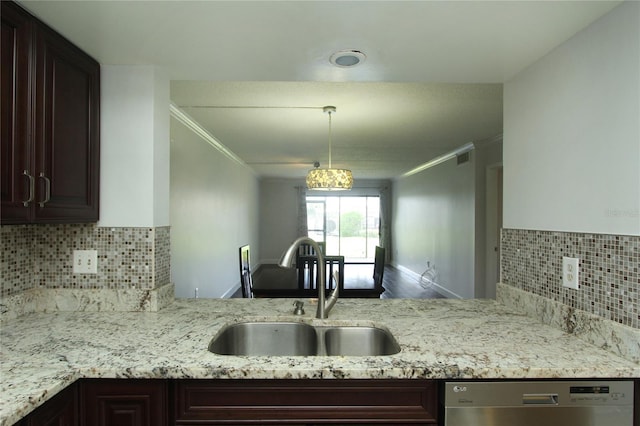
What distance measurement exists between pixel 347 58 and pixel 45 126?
129 centimetres

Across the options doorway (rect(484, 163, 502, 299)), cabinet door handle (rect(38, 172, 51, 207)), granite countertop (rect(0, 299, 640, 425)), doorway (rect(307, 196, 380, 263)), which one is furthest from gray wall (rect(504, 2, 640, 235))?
doorway (rect(307, 196, 380, 263))

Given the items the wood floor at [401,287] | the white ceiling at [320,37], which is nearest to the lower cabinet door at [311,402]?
the white ceiling at [320,37]

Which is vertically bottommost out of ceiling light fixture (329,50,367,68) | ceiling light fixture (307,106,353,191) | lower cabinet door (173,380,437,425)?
lower cabinet door (173,380,437,425)

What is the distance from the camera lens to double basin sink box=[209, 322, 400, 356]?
1.62 m

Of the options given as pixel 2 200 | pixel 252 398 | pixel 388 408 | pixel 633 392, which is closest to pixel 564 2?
pixel 633 392

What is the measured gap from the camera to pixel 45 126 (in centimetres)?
140

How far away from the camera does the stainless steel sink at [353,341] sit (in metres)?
1.61

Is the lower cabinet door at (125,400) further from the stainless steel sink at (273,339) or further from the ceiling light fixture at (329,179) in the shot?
the ceiling light fixture at (329,179)

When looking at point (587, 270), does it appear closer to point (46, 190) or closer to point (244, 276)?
point (46, 190)

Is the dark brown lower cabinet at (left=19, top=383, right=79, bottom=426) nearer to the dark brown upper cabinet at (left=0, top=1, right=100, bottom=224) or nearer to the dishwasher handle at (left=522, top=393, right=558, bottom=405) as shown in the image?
the dark brown upper cabinet at (left=0, top=1, right=100, bottom=224)

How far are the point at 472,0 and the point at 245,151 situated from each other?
4889 millimetres

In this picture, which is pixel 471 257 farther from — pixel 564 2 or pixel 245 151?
pixel 564 2

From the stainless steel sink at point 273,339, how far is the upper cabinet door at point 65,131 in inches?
34.7

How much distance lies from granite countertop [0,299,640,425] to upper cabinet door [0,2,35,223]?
49 cm
